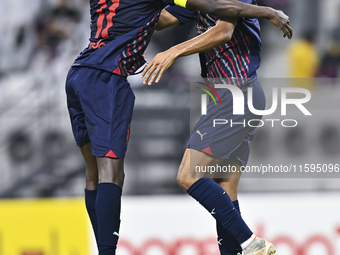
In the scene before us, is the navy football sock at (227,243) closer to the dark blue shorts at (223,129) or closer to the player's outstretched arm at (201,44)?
the dark blue shorts at (223,129)

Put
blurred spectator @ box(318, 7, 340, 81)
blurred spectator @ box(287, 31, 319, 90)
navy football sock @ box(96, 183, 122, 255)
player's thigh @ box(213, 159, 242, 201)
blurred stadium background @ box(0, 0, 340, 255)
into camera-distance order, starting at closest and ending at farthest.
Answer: navy football sock @ box(96, 183, 122, 255) → player's thigh @ box(213, 159, 242, 201) → blurred stadium background @ box(0, 0, 340, 255) → blurred spectator @ box(287, 31, 319, 90) → blurred spectator @ box(318, 7, 340, 81)

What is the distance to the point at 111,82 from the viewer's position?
2.48 m

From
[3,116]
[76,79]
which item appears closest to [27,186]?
[3,116]

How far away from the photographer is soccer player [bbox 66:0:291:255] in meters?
2.37

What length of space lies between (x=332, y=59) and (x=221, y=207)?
4.61 meters

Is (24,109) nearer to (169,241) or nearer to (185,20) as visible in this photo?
(169,241)

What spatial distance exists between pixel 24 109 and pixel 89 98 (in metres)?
3.30

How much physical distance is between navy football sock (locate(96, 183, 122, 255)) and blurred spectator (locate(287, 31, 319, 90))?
4162 millimetres

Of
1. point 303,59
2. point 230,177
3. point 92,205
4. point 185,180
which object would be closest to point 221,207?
point 185,180

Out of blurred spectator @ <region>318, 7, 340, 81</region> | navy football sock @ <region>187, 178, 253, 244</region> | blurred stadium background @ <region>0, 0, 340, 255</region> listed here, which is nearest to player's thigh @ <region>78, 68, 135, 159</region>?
navy football sock @ <region>187, 178, 253, 244</region>

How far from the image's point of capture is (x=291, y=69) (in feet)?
20.3

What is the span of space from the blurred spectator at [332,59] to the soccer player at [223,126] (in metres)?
3.88

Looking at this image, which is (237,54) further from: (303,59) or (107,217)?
(303,59)

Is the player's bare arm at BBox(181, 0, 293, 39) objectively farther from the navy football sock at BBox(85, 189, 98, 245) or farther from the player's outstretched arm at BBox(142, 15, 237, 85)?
the navy football sock at BBox(85, 189, 98, 245)
